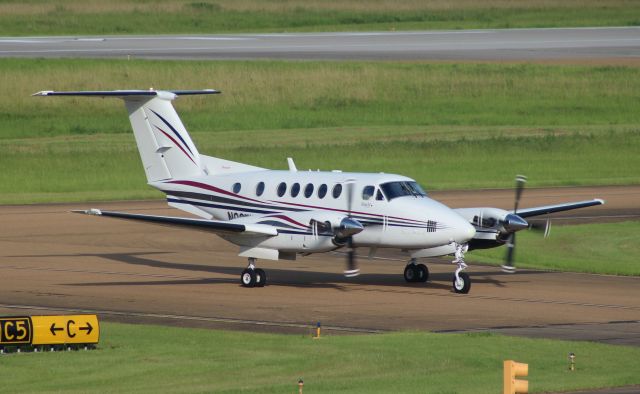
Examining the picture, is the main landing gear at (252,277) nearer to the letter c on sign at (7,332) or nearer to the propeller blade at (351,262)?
the propeller blade at (351,262)

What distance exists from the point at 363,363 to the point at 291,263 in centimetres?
1679

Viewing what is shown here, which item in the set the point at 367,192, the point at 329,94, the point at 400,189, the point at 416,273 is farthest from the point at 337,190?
the point at 329,94

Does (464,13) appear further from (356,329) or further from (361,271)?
(356,329)

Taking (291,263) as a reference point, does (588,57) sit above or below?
above

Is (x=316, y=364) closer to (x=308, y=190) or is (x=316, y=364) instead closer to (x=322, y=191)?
(x=322, y=191)

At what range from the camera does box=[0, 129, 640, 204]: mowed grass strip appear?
192 ft

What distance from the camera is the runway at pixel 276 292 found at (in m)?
26.7

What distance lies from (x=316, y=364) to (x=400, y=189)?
10.6 metres

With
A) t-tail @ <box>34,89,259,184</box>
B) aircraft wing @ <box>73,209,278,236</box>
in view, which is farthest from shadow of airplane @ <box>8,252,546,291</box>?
t-tail @ <box>34,89,259,184</box>

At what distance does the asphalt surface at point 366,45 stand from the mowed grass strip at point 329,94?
420 centimetres

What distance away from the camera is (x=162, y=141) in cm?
3534

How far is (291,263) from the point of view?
38219mm

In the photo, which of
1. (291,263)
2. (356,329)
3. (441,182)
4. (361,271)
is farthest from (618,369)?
(441,182)

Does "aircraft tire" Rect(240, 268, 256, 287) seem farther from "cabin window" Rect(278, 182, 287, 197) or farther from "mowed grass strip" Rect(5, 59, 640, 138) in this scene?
"mowed grass strip" Rect(5, 59, 640, 138)
